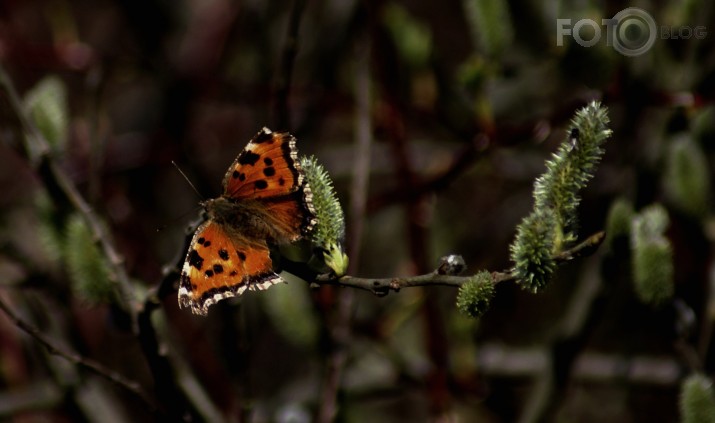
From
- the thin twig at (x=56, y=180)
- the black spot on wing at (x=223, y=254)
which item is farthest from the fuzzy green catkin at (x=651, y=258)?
the thin twig at (x=56, y=180)

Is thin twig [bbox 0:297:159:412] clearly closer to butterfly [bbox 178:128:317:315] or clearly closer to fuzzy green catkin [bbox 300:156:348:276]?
butterfly [bbox 178:128:317:315]

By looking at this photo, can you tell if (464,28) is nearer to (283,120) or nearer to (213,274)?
(283,120)

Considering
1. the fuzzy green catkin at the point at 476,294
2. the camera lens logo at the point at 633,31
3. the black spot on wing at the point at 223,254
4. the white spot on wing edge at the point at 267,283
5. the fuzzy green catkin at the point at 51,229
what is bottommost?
the fuzzy green catkin at the point at 476,294

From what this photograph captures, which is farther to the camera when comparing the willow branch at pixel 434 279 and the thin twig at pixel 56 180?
the thin twig at pixel 56 180

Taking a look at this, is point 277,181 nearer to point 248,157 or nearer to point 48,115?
point 248,157

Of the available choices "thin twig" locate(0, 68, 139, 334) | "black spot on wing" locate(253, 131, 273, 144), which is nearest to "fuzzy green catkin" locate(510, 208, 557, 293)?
"black spot on wing" locate(253, 131, 273, 144)

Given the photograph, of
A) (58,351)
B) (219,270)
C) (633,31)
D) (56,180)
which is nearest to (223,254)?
(219,270)

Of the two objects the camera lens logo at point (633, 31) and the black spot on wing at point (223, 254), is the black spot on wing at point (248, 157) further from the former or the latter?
the camera lens logo at point (633, 31)
